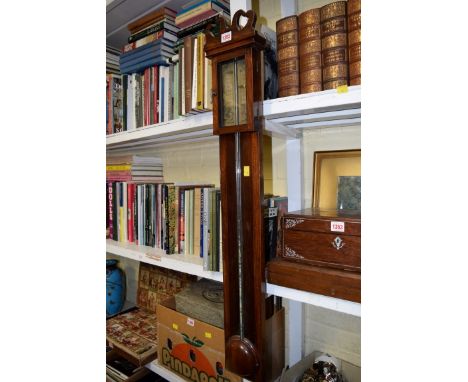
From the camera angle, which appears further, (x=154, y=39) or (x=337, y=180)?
(x=154, y=39)

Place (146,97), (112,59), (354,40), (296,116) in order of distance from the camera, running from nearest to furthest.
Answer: (354,40) → (296,116) → (146,97) → (112,59)

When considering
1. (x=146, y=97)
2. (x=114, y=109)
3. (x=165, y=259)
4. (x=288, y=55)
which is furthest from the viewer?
(x=114, y=109)

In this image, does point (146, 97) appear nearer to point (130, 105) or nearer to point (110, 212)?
point (130, 105)

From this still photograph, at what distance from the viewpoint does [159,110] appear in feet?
4.10

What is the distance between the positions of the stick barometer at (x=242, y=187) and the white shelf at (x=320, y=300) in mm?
48

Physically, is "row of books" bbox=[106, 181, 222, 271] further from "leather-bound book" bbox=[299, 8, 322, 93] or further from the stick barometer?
"leather-bound book" bbox=[299, 8, 322, 93]

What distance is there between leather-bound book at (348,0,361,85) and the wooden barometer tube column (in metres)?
0.22

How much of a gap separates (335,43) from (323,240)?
485mm

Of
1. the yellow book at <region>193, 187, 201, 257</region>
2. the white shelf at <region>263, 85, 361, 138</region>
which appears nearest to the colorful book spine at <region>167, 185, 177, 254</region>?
the yellow book at <region>193, 187, 201, 257</region>

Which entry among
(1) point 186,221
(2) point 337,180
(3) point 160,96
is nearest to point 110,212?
(1) point 186,221

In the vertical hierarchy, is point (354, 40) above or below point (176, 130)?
above

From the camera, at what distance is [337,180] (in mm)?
1020
